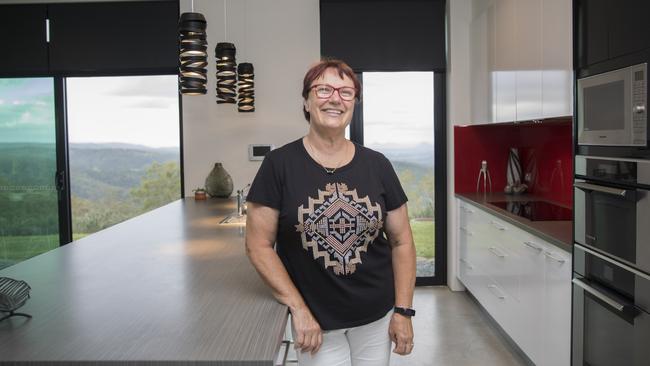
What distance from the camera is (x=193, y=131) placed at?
18.0 feet

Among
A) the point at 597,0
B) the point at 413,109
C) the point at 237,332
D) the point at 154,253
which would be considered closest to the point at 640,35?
the point at 597,0

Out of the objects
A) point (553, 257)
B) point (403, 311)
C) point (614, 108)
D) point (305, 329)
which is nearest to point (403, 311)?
point (403, 311)

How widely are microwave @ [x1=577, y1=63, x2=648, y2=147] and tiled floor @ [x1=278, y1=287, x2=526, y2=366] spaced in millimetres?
1696

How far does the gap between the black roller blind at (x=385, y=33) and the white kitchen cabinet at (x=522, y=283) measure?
147 centimetres

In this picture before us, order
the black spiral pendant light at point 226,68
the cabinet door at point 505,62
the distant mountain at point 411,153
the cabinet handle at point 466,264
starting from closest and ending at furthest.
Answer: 1. the black spiral pendant light at point 226,68
2. the cabinet door at point 505,62
3. the cabinet handle at point 466,264
4. the distant mountain at point 411,153

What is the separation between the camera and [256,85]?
546 cm

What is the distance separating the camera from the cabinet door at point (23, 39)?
5500mm

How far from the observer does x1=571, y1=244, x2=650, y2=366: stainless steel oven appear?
87.5 inches

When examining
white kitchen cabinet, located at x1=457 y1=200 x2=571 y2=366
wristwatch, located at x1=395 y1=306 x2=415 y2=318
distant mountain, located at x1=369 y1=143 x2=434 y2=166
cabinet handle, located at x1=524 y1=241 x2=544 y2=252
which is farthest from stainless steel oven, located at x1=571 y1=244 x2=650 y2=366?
distant mountain, located at x1=369 y1=143 x2=434 y2=166

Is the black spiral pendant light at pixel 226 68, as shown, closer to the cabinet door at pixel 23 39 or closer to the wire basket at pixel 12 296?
the wire basket at pixel 12 296

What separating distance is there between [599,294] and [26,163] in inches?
199

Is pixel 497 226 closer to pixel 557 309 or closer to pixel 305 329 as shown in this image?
pixel 557 309

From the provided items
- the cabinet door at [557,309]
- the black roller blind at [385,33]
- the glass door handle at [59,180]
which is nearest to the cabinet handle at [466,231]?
the black roller blind at [385,33]

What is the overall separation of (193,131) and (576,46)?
11.8 feet
